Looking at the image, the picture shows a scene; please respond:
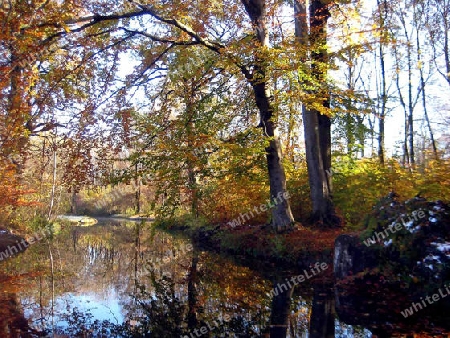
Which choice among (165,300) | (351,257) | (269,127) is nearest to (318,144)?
(269,127)

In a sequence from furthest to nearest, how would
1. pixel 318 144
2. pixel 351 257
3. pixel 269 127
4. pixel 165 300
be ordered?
pixel 318 144 < pixel 269 127 < pixel 165 300 < pixel 351 257

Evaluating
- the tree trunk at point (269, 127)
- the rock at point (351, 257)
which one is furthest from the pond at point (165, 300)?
the tree trunk at point (269, 127)

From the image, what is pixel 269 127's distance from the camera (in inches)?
417

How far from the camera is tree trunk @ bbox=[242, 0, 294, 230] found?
9906 mm

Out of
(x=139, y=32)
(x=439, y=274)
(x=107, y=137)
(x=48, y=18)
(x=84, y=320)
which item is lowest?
(x=84, y=320)

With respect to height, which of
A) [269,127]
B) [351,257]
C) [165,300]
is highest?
[269,127]

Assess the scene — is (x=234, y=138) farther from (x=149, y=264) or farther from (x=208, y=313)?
(x=149, y=264)

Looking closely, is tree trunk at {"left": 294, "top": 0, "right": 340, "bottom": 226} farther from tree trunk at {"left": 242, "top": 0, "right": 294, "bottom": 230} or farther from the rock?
the rock

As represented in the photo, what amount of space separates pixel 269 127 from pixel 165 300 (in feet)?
17.5

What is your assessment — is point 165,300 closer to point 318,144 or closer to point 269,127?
point 269,127

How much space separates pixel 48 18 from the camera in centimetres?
741

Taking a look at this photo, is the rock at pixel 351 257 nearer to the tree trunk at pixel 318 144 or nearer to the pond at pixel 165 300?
the pond at pixel 165 300

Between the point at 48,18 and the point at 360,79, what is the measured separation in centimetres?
2128

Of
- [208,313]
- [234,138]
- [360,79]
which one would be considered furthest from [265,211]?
[360,79]
